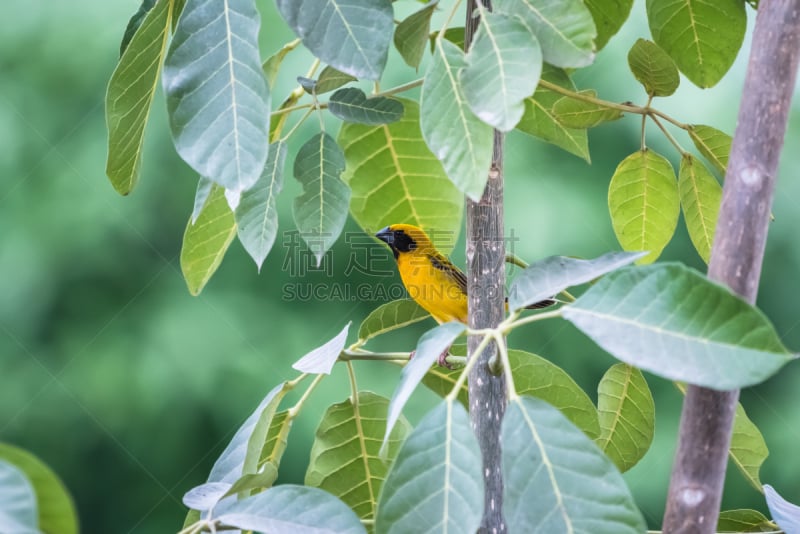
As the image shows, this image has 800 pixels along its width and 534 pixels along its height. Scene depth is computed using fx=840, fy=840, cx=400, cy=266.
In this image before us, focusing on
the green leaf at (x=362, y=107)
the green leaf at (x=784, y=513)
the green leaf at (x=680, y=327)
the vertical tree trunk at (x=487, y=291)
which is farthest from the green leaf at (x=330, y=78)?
the green leaf at (x=784, y=513)

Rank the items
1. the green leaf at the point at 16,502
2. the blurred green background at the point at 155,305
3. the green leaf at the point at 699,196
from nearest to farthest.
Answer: the green leaf at the point at 16,502, the green leaf at the point at 699,196, the blurred green background at the point at 155,305

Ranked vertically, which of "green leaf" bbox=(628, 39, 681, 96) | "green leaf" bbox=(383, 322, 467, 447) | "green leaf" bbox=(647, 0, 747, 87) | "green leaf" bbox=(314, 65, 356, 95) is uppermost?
"green leaf" bbox=(647, 0, 747, 87)

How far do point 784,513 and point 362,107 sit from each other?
52 cm

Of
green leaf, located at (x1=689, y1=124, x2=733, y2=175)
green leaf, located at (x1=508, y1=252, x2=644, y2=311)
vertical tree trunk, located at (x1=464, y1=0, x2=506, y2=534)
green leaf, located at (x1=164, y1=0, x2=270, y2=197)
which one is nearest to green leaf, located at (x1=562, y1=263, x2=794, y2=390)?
green leaf, located at (x1=508, y1=252, x2=644, y2=311)

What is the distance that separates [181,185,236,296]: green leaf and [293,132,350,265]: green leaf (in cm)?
15

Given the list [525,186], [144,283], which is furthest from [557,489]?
[144,283]

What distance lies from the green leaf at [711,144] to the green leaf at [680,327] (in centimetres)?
35

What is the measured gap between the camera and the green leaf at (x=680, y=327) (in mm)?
480

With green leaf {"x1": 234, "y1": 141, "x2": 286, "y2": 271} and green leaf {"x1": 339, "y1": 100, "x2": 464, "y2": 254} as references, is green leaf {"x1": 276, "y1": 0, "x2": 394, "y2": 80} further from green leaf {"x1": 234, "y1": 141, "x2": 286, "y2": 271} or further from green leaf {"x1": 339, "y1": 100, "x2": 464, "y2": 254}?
green leaf {"x1": 339, "y1": 100, "x2": 464, "y2": 254}

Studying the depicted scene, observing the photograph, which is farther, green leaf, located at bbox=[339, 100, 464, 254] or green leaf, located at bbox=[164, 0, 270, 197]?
green leaf, located at bbox=[339, 100, 464, 254]

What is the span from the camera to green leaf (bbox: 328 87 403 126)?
0.75 metres

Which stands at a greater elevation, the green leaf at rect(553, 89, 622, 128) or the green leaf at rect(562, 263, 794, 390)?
the green leaf at rect(553, 89, 622, 128)

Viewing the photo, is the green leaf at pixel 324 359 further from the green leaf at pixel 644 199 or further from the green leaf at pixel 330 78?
the green leaf at pixel 644 199

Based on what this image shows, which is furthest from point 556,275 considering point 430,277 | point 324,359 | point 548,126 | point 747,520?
point 430,277
